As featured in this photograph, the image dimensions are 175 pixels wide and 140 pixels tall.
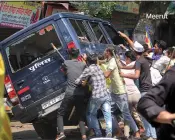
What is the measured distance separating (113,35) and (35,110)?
286 cm

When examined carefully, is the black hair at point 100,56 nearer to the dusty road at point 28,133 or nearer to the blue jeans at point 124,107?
the blue jeans at point 124,107

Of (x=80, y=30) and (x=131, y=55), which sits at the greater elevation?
(x=80, y=30)

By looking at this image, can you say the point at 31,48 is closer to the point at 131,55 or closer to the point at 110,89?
the point at 110,89

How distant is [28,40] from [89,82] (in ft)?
4.56

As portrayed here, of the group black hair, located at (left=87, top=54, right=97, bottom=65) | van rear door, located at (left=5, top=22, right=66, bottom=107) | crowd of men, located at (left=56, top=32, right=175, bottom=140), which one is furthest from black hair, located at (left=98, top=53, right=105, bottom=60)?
van rear door, located at (left=5, top=22, right=66, bottom=107)

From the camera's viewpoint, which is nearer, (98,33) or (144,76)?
(144,76)

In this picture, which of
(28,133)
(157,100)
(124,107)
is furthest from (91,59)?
(157,100)

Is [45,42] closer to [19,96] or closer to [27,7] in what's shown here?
[19,96]

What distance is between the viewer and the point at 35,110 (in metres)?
7.65

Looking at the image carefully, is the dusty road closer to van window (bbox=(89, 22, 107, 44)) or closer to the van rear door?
the van rear door

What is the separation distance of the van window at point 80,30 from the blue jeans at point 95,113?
1.11 metres

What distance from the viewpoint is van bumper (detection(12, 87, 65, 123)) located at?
752 centimetres

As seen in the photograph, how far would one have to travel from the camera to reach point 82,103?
7.46 m

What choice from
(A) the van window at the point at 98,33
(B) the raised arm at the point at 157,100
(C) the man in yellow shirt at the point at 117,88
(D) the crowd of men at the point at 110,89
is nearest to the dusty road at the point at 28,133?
(D) the crowd of men at the point at 110,89
